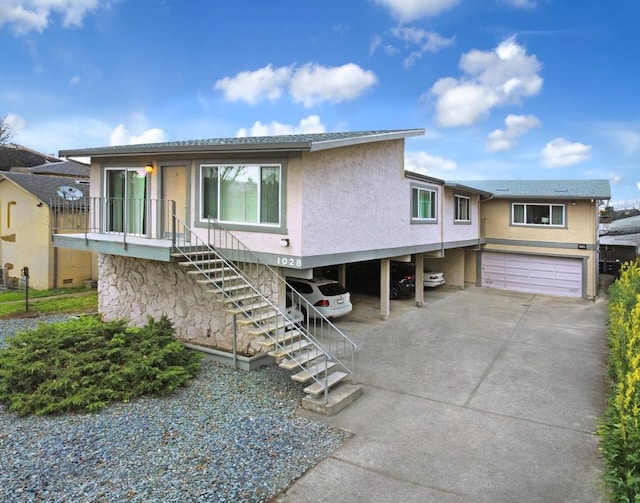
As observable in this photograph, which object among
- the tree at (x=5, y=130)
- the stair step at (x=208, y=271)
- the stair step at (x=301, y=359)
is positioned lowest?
the stair step at (x=301, y=359)

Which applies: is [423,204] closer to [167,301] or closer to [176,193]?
[176,193]

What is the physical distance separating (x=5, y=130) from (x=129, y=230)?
47.0 meters

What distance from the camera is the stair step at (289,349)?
830 centimetres

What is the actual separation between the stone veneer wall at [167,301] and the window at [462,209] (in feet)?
40.2

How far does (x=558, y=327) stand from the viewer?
1444 cm

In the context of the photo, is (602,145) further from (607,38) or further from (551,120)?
(607,38)

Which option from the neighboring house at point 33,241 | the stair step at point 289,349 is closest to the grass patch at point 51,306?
the neighboring house at point 33,241

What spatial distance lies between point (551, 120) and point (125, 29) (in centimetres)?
2119

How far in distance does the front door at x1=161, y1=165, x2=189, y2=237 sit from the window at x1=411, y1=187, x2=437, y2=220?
25.0ft

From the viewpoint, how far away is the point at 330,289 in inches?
567

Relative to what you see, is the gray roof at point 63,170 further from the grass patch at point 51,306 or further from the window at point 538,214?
the window at point 538,214

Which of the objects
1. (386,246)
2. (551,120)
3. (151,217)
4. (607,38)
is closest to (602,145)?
(551,120)

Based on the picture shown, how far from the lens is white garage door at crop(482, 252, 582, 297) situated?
2067 centimetres

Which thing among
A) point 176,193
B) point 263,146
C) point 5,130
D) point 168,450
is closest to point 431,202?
point 263,146
